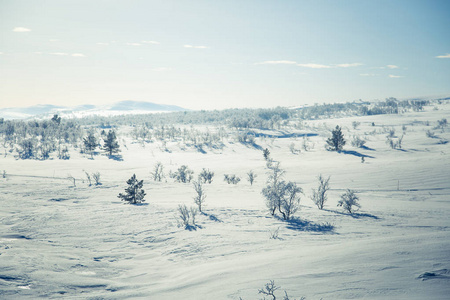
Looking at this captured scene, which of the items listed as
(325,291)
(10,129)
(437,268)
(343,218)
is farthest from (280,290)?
(10,129)

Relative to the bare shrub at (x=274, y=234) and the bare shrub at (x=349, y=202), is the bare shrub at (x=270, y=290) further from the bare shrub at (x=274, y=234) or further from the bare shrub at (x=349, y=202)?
the bare shrub at (x=349, y=202)

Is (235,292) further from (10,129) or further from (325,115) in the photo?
(325,115)

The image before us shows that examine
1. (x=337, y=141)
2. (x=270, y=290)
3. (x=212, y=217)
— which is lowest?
(x=212, y=217)

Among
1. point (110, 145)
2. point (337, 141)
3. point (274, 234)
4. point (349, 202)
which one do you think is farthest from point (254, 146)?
point (274, 234)

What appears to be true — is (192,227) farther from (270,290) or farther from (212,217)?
(270,290)

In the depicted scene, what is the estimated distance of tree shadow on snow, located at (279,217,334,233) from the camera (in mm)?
10298

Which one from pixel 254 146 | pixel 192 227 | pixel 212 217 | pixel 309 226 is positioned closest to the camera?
pixel 192 227

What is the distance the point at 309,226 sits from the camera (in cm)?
1076

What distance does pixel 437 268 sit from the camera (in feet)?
17.9

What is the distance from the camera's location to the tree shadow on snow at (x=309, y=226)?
1030 cm

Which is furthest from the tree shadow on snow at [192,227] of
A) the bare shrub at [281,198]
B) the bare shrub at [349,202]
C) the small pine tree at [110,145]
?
the small pine tree at [110,145]

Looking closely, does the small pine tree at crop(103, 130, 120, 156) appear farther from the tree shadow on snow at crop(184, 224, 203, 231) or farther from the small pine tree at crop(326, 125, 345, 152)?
the tree shadow on snow at crop(184, 224, 203, 231)

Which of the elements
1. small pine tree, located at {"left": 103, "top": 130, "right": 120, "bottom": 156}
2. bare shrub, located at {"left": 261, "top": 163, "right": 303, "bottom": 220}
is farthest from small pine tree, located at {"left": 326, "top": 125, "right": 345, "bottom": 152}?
small pine tree, located at {"left": 103, "top": 130, "right": 120, "bottom": 156}

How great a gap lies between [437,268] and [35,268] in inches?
366
